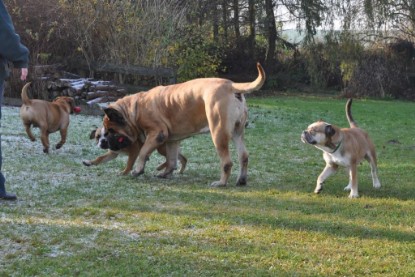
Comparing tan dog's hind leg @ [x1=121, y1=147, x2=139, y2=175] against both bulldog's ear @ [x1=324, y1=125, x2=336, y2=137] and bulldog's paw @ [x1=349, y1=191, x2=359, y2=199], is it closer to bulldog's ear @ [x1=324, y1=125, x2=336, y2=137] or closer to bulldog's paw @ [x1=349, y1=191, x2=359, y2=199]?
bulldog's ear @ [x1=324, y1=125, x2=336, y2=137]

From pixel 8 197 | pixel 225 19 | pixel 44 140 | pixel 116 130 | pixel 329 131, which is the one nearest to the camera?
pixel 8 197

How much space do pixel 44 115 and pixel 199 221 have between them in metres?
5.58

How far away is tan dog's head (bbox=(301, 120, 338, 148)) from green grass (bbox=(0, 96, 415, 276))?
2.08 ft

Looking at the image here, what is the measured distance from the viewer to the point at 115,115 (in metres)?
8.20

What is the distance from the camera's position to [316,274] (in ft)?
13.4

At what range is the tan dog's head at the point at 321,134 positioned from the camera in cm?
724

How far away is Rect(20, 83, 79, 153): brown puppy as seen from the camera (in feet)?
33.4

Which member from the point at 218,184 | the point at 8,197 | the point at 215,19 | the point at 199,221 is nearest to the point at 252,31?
the point at 215,19

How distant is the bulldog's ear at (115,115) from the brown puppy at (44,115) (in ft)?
7.93

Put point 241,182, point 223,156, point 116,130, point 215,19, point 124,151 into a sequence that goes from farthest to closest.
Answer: point 215,19
point 124,151
point 116,130
point 241,182
point 223,156

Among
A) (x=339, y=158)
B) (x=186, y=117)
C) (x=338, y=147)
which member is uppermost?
(x=186, y=117)

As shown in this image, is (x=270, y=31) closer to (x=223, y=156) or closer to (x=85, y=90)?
(x=85, y=90)

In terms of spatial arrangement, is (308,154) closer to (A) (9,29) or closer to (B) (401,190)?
(B) (401,190)

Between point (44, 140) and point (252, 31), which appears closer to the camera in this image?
point (44, 140)
